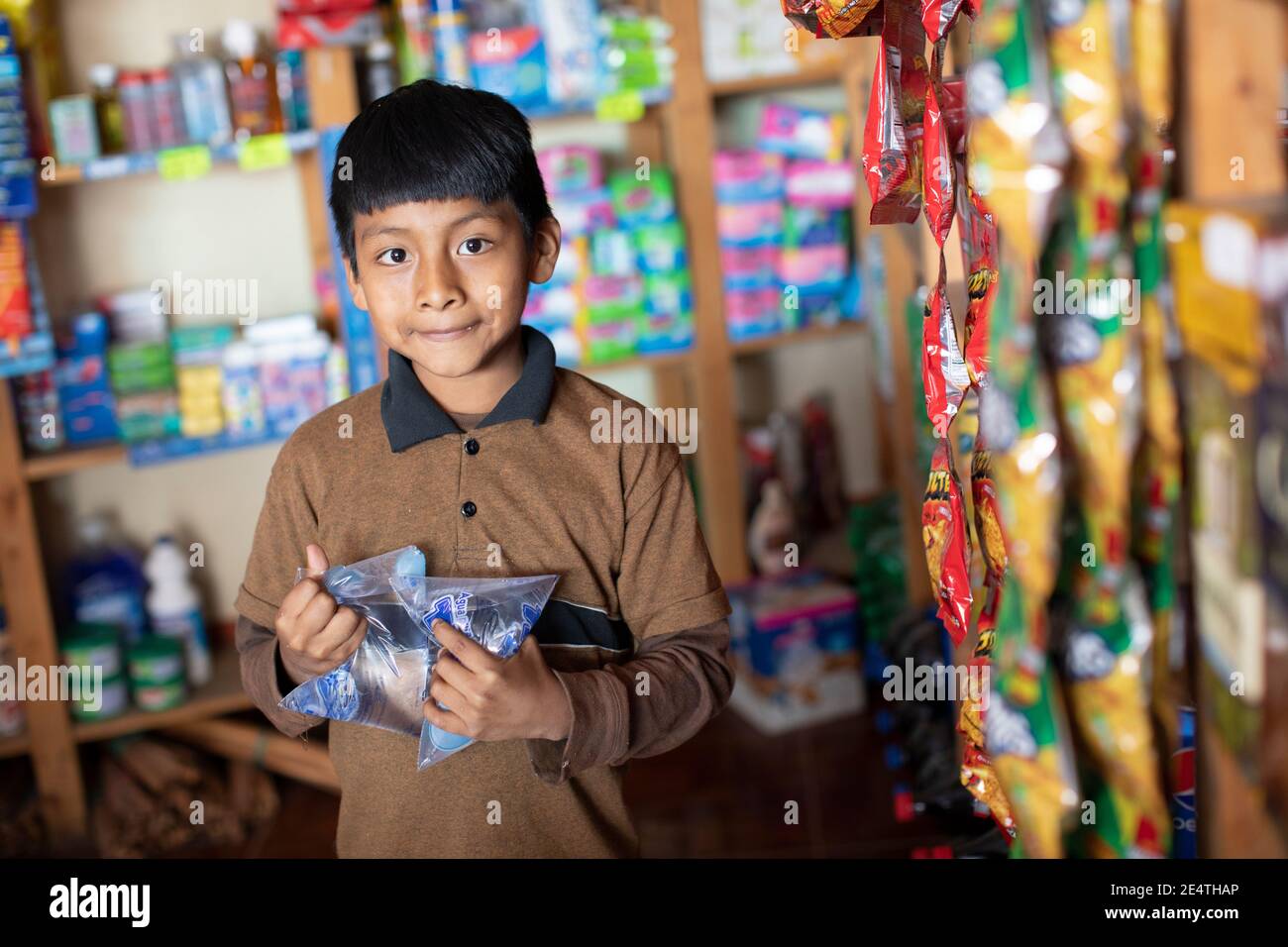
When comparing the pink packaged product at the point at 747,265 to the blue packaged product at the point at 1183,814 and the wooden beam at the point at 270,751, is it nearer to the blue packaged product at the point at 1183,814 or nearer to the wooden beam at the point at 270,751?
the wooden beam at the point at 270,751

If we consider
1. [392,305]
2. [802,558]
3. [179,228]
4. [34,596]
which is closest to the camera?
[392,305]

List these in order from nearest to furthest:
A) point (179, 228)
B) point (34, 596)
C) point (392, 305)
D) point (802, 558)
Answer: point (392, 305) < point (34, 596) < point (179, 228) < point (802, 558)

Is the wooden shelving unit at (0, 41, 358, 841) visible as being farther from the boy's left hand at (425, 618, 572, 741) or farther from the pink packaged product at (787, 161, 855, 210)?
the boy's left hand at (425, 618, 572, 741)

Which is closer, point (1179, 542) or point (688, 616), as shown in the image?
point (1179, 542)

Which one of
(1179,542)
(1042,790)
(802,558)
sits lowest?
(802,558)

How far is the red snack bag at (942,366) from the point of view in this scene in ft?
3.93

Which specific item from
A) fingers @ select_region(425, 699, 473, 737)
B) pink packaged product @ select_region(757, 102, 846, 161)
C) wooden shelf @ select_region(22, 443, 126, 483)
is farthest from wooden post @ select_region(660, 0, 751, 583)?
fingers @ select_region(425, 699, 473, 737)

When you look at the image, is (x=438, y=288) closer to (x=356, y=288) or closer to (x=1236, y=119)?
(x=356, y=288)

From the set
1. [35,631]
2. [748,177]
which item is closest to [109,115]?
[35,631]

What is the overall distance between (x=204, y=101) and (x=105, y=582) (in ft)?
3.58

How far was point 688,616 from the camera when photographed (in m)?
1.28
